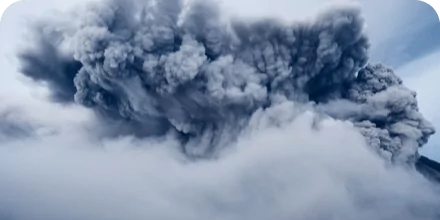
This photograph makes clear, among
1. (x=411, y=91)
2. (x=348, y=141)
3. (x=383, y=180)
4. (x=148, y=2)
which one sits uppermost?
(x=148, y=2)

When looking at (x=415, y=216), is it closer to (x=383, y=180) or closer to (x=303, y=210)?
(x=383, y=180)

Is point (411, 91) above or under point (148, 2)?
under

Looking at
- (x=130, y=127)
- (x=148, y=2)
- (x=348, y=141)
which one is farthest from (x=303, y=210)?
(x=148, y=2)

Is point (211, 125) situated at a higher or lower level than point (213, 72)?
lower

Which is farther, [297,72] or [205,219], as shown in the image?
[297,72]

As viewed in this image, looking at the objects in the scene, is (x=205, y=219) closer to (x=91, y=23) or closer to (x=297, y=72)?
(x=297, y=72)
